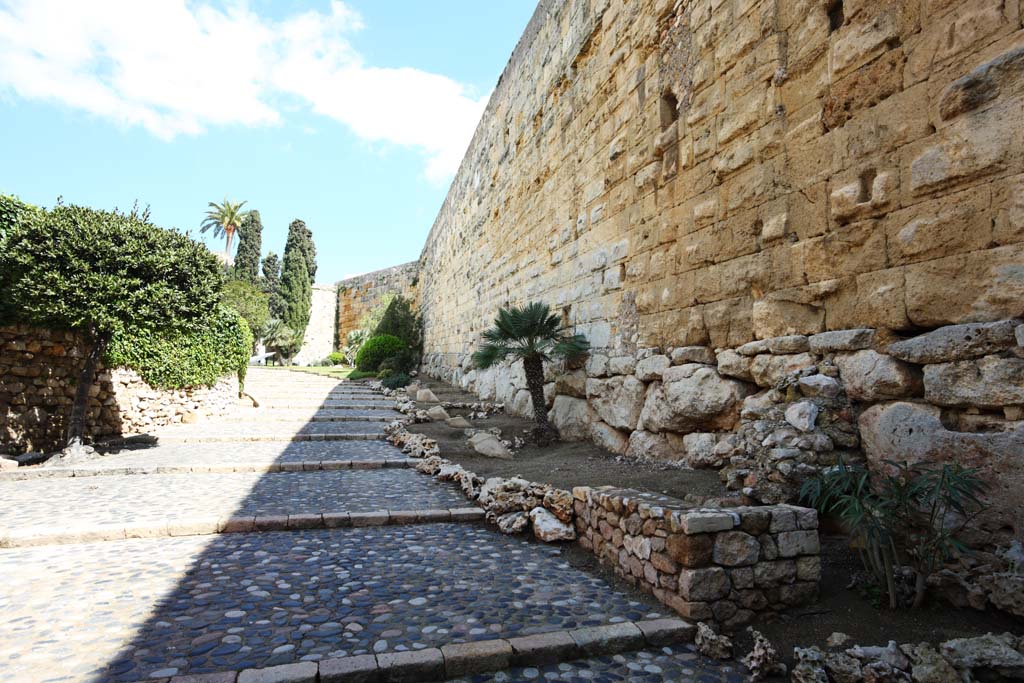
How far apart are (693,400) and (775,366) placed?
84 centimetres

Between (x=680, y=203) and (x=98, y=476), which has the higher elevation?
(x=680, y=203)

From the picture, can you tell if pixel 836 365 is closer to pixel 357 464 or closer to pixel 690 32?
pixel 690 32

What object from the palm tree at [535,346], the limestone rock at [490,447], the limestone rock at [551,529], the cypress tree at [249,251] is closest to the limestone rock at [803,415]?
the limestone rock at [551,529]

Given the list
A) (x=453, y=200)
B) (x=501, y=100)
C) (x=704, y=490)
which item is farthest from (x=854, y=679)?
(x=453, y=200)

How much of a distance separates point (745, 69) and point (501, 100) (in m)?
8.11

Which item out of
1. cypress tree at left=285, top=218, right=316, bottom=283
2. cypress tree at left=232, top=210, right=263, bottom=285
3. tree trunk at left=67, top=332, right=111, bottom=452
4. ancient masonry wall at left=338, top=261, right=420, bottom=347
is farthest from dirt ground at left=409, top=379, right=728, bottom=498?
cypress tree at left=232, top=210, right=263, bottom=285

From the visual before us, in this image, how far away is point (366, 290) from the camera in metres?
31.2

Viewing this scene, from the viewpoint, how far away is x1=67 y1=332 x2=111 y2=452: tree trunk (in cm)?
736

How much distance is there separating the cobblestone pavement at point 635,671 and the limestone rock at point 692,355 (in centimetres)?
259

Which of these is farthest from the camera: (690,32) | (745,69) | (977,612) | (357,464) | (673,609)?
(357,464)

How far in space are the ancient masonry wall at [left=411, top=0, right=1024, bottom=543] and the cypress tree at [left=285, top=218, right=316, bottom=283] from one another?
28621 mm

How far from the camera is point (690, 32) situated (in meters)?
5.09

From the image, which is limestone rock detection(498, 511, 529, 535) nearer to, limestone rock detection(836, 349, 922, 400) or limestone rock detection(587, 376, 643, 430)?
limestone rock detection(587, 376, 643, 430)

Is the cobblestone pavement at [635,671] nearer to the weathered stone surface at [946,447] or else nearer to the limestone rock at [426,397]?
the weathered stone surface at [946,447]
